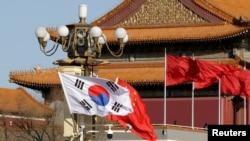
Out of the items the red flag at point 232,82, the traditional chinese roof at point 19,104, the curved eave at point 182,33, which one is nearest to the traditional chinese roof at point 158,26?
the curved eave at point 182,33

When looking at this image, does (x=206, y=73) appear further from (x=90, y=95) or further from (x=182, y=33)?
(x=182, y=33)

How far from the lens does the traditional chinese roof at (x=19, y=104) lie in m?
61.1

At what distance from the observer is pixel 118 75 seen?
4741 cm

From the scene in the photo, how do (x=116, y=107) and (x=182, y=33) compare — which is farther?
(x=182, y=33)

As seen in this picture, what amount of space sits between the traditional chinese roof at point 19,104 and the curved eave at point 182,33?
782 cm

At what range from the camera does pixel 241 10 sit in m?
51.4

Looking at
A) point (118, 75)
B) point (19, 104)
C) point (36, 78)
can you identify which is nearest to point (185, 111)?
point (118, 75)

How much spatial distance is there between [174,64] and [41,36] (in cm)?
951

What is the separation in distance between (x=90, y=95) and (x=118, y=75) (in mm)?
24756

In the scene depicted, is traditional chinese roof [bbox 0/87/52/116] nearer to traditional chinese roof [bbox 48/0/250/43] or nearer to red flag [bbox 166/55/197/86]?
traditional chinese roof [bbox 48/0/250/43]

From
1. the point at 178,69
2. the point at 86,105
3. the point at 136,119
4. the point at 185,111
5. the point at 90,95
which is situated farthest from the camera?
the point at 185,111

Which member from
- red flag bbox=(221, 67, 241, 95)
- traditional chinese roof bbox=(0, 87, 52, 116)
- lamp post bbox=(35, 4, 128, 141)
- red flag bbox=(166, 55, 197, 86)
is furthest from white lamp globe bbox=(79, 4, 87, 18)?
traditional chinese roof bbox=(0, 87, 52, 116)

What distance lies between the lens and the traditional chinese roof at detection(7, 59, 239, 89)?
4625 centimetres

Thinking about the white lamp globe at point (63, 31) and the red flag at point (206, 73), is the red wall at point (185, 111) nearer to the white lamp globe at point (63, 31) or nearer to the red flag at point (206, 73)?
the red flag at point (206, 73)
